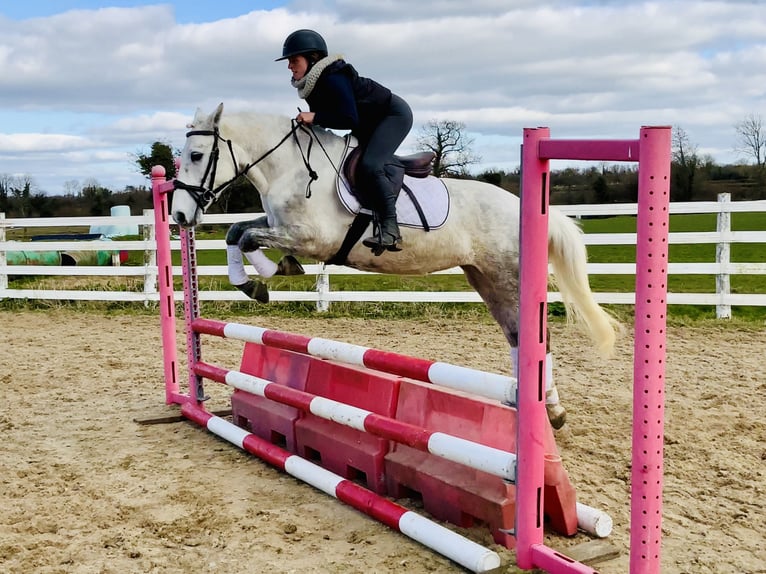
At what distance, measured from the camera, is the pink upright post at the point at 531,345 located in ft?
8.08

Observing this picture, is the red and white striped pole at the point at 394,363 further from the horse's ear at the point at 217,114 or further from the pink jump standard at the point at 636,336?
the horse's ear at the point at 217,114

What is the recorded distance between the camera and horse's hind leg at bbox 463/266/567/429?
404 cm

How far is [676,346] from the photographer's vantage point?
6.84m

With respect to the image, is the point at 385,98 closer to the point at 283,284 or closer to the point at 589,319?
the point at 589,319

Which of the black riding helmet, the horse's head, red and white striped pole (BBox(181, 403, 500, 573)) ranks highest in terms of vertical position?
the black riding helmet

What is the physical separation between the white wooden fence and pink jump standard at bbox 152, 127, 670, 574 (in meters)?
4.25

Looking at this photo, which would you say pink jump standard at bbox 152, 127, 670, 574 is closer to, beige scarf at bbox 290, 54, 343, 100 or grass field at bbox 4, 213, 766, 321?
beige scarf at bbox 290, 54, 343, 100

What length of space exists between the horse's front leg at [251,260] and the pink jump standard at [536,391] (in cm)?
45

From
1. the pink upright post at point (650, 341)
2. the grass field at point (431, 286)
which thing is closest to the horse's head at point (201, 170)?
the pink upright post at point (650, 341)

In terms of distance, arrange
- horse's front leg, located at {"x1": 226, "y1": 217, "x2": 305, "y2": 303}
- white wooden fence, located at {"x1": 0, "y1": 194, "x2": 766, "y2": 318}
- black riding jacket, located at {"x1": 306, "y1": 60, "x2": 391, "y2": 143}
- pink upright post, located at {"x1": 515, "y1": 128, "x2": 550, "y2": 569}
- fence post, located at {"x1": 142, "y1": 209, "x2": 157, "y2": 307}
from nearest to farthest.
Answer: pink upright post, located at {"x1": 515, "y1": 128, "x2": 550, "y2": 569} → black riding jacket, located at {"x1": 306, "y1": 60, "x2": 391, "y2": 143} → horse's front leg, located at {"x1": 226, "y1": 217, "x2": 305, "y2": 303} → white wooden fence, located at {"x1": 0, "y1": 194, "x2": 766, "y2": 318} → fence post, located at {"x1": 142, "y1": 209, "x2": 157, "y2": 307}

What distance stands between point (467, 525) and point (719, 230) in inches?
257

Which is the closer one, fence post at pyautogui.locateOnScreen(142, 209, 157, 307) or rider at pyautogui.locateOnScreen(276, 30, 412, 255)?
rider at pyautogui.locateOnScreen(276, 30, 412, 255)

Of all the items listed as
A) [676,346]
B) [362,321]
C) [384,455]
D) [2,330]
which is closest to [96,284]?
[2,330]

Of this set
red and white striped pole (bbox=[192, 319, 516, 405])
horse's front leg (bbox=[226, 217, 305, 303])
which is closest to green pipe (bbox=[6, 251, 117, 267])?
red and white striped pole (bbox=[192, 319, 516, 405])
